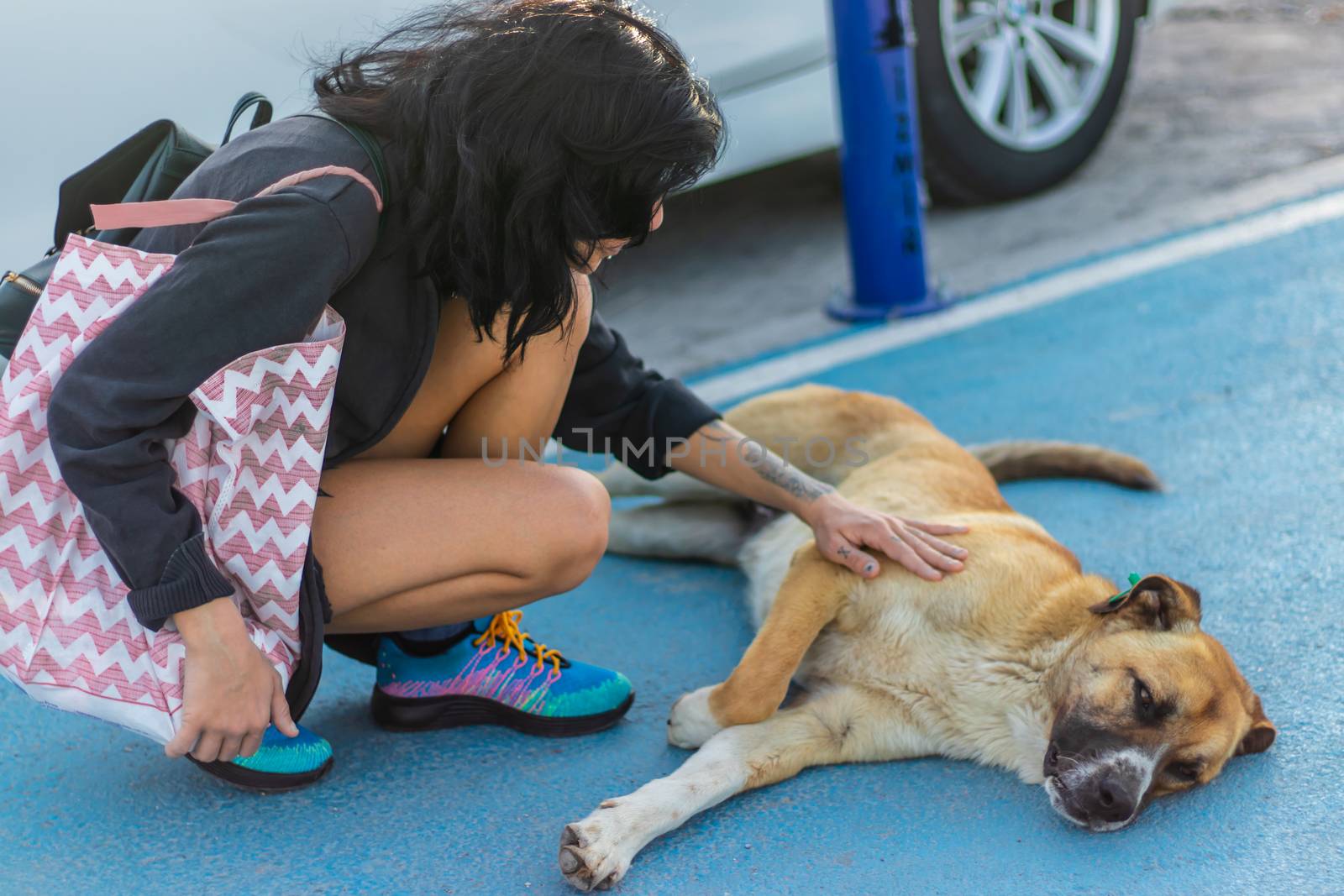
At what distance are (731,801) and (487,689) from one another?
0.54 metres

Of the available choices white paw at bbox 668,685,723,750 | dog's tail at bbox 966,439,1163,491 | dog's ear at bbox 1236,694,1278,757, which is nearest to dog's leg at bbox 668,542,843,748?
white paw at bbox 668,685,723,750

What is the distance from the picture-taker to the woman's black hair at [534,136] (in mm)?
A: 1881

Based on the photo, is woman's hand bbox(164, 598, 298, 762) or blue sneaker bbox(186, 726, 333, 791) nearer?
woman's hand bbox(164, 598, 298, 762)

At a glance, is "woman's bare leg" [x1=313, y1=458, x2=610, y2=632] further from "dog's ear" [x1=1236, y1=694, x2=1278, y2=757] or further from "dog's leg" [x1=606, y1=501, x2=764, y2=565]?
"dog's ear" [x1=1236, y1=694, x2=1278, y2=757]

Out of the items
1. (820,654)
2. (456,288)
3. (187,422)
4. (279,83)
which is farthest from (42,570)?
(279,83)

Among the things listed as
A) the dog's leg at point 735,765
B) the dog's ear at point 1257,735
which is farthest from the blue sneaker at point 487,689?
the dog's ear at point 1257,735

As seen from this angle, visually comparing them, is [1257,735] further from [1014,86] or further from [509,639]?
[1014,86]

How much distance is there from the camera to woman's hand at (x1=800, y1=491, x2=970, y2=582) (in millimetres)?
2586

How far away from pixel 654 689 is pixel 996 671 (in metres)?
0.72

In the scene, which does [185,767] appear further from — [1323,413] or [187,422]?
[1323,413]

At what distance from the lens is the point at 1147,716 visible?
7.53 feet

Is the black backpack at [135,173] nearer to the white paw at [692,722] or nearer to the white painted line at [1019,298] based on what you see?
the white paw at [692,722]

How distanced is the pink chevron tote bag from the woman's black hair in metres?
0.14

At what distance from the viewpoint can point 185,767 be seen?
2420 mm
